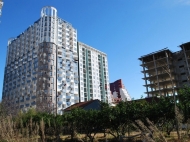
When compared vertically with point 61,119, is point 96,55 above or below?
above

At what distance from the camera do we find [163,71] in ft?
166

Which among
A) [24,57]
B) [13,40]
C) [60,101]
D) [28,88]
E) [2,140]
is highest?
[13,40]

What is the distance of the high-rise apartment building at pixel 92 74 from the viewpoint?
70812 mm

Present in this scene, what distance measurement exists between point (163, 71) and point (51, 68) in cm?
3427

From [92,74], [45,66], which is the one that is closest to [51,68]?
[45,66]

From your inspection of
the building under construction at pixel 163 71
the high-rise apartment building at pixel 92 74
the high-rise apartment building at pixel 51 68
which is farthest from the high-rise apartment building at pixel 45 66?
the building under construction at pixel 163 71

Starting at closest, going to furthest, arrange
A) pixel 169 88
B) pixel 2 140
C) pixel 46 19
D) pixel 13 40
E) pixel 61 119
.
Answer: pixel 2 140 < pixel 61 119 < pixel 169 88 < pixel 46 19 < pixel 13 40

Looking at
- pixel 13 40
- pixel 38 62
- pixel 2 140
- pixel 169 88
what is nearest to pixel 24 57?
pixel 38 62

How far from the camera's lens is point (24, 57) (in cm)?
6900

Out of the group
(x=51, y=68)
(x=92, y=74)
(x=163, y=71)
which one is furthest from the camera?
(x=92, y=74)

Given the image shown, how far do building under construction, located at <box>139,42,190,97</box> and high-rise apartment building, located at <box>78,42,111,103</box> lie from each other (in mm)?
22182

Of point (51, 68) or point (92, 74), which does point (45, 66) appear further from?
point (92, 74)

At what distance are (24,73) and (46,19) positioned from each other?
20828 mm

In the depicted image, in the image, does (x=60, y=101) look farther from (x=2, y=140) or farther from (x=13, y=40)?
(x=2, y=140)
